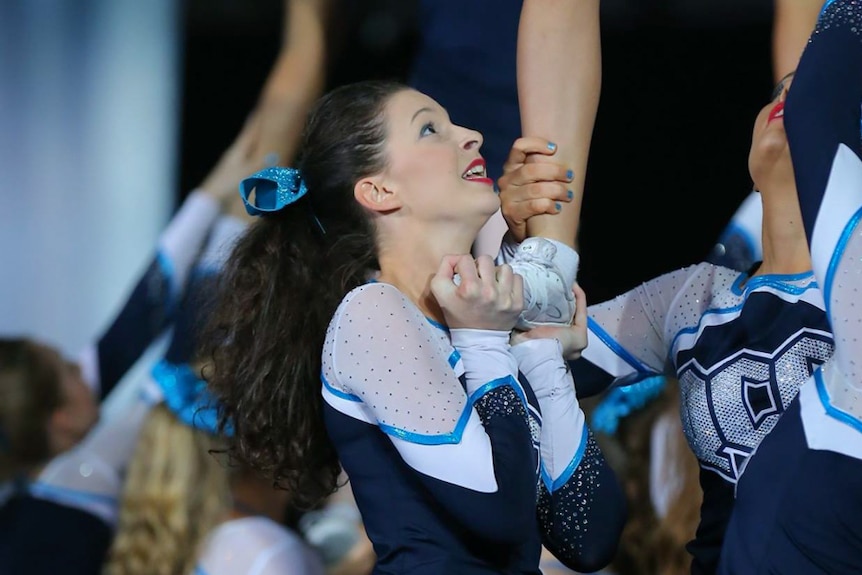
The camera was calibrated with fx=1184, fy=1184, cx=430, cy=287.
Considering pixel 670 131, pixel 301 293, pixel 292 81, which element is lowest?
pixel 292 81

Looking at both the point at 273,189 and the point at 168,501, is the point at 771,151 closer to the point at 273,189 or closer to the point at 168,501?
the point at 273,189

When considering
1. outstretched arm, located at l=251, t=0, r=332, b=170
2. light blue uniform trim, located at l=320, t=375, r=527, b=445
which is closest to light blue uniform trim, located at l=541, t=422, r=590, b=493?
light blue uniform trim, located at l=320, t=375, r=527, b=445

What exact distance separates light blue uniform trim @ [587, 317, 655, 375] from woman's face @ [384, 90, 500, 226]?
24 centimetres

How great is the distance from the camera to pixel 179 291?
2793mm

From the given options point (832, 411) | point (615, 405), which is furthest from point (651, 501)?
point (832, 411)

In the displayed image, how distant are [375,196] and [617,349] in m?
0.37

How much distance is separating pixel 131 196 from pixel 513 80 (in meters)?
1.21

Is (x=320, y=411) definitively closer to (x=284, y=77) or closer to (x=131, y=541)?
(x=131, y=541)

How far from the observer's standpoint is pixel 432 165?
1436mm

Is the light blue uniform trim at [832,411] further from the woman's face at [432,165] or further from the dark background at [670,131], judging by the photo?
the dark background at [670,131]

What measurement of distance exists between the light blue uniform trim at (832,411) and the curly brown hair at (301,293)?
0.57 meters

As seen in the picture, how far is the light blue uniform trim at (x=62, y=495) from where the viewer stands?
257 cm

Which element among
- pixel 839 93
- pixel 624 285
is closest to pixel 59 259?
pixel 624 285

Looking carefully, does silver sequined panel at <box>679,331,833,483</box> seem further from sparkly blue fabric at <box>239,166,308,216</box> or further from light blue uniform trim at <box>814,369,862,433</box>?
sparkly blue fabric at <box>239,166,308,216</box>
